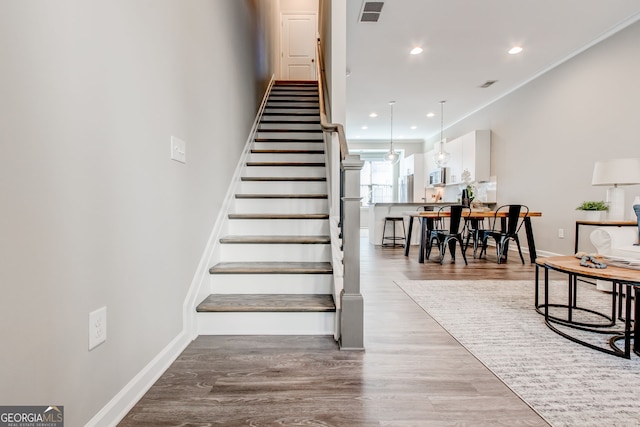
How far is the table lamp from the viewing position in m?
3.17

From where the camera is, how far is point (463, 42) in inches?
165

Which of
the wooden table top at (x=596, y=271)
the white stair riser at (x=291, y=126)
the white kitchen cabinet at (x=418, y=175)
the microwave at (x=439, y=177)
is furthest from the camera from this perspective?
the white kitchen cabinet at (x=418, y=175)

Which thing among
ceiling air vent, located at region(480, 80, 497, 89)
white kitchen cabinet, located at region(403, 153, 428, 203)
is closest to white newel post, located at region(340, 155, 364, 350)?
ceiling air vent, located at region(480, 80, 497, 89)

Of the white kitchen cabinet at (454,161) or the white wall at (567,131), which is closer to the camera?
the white wall at (567,131)

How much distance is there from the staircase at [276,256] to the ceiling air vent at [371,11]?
161 cm

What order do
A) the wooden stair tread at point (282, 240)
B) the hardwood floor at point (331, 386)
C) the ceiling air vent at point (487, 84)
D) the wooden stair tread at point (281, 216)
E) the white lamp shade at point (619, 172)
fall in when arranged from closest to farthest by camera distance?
the hardwood floor at point (331, 386), the wooden stair tread at point (282, 240), the wooden stair tread at point (281, 216), the white lamp shade at point (619, 172), the ceiling air vent at point (487, 84)

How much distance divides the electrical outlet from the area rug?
1746 millimetres

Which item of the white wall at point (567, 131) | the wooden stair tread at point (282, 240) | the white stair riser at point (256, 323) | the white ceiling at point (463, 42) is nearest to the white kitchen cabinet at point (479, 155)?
the white wall at point (567, 131)

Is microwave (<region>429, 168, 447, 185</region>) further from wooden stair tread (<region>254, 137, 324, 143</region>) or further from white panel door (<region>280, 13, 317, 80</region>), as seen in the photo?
wooden stair tread (<region>254, 137, 324, 143</region>)

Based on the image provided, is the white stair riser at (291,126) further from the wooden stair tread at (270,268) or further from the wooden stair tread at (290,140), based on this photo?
the wooden stair tread at (270,268)

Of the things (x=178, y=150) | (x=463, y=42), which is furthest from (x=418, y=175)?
(x=178, y=150)

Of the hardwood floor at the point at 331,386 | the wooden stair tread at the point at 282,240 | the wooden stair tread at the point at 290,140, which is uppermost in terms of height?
the wooden stair tread at the point at 290,140

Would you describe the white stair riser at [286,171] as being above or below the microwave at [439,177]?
below

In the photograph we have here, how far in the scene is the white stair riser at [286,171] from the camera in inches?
135
